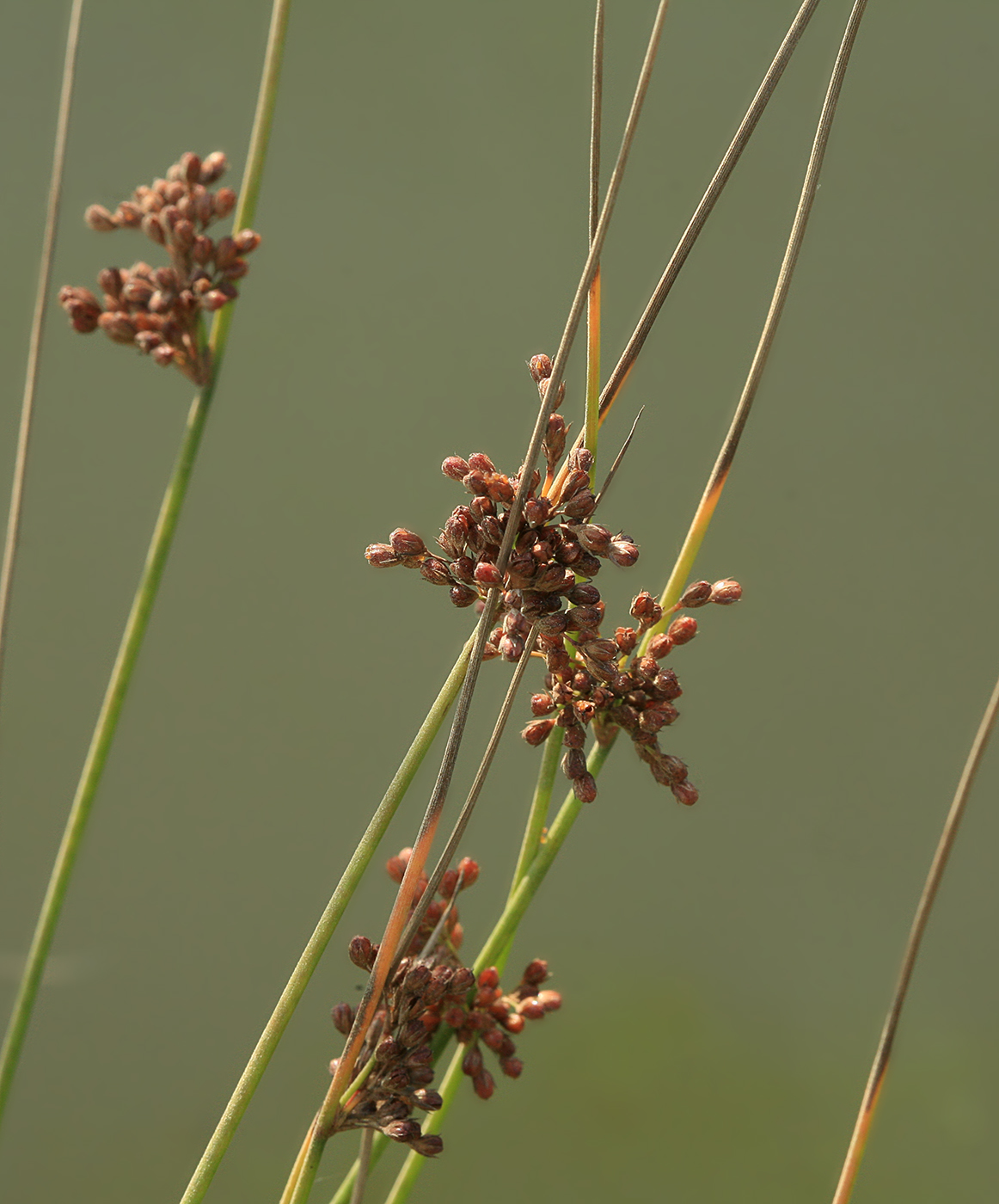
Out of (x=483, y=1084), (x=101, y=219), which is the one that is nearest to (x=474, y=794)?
(x=483, y=1084)

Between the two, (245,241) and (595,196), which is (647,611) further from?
(245,241)

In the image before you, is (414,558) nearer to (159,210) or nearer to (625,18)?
(159,210)

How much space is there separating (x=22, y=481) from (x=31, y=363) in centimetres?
4

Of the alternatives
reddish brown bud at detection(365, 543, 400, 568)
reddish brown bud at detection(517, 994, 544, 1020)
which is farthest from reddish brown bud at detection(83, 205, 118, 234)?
reddish brown bud at detection(517, 994, 544, 1020)

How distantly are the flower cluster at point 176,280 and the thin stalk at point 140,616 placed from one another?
16 millimetres

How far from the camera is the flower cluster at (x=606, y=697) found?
0.33 m

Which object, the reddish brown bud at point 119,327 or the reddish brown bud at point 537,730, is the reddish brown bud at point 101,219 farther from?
the reddish brown bud at point 537,730

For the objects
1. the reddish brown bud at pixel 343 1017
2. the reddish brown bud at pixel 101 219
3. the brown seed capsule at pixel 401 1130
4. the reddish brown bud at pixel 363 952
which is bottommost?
the brown seed capsule at pixel 401 1130

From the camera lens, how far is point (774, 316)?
312 mm

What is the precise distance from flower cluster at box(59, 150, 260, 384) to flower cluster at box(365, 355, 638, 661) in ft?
0.63

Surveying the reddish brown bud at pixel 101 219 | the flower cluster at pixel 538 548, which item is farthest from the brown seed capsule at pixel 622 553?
the reddish brown bud at pixel 101 219

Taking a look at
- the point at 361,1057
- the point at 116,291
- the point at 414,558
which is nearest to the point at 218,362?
the point at 116,291

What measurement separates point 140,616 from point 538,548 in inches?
7.6

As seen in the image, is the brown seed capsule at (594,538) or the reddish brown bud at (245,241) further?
the reddish brown bud at (245,241)
